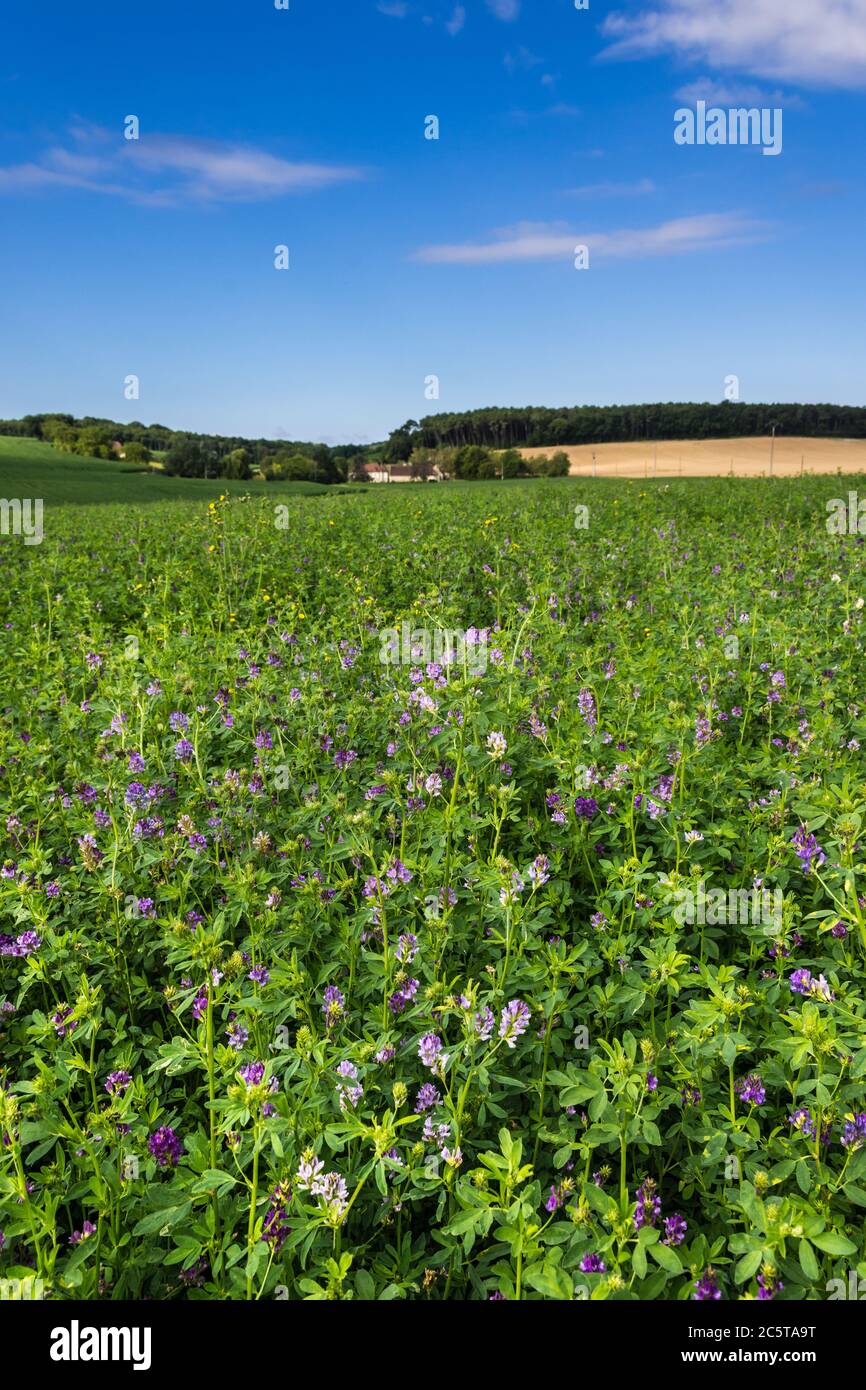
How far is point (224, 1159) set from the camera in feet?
7.54

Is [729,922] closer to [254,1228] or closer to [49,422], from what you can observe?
[254,1228]

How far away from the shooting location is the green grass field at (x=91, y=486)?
39250 mm

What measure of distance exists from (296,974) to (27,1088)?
82 cm

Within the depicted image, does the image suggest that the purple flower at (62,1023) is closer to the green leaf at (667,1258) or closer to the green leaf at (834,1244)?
the green leaf at (667,1258)

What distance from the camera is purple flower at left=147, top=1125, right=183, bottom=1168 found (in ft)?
7.44

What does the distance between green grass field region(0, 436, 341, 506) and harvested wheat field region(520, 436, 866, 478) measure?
25.6m

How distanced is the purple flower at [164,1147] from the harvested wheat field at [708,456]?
5472 centimetres

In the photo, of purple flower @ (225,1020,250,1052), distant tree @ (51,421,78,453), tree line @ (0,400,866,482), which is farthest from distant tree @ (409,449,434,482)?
purple flower @ (225,1020,250,1052)

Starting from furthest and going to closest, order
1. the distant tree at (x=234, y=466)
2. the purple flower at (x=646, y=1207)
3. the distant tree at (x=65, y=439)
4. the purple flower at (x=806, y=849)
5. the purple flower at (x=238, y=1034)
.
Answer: the distant tree at (x=65, y=439) < the distant tree at (x=234, y=466) < the purple flower at (x=806, y=849) < the purple flower at (x=238, y=1034) < the purple flower at (x=646, y=1207)

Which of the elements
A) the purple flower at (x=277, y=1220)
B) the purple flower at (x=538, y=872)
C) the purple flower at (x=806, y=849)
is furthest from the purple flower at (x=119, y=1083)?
the purple flower at (x=806, y=849)

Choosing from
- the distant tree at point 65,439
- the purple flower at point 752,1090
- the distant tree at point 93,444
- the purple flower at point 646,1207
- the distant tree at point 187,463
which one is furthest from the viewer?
the distant tree at point 65,439

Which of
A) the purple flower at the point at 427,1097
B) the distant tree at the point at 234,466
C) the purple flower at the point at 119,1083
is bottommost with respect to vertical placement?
the purple flower at the point at 119,1083

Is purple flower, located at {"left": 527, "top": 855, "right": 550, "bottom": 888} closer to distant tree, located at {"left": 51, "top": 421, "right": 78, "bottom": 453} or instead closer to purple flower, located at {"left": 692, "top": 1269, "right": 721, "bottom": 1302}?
purple flower, located at {"left": 692, "top": 1269, "right": 721, "bottom": 1302}
